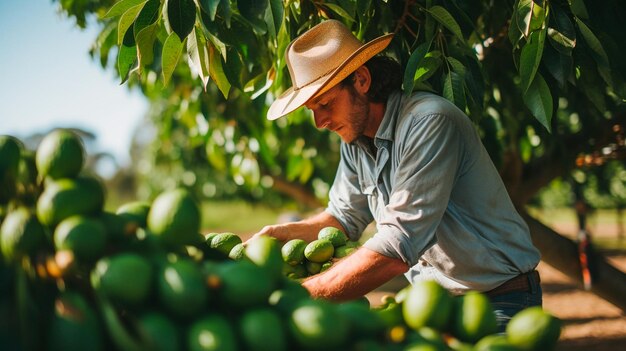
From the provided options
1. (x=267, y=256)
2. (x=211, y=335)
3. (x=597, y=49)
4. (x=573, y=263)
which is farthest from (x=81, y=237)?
(x=573, y=263)

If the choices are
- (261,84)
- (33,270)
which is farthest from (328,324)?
(261,84)

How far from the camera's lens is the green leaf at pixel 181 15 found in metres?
1.92

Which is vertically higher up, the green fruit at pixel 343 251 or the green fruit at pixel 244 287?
the green fruit at pixel 244 287

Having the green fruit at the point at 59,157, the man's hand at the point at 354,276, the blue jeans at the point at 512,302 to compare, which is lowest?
the blue jeans at the point at 512,302

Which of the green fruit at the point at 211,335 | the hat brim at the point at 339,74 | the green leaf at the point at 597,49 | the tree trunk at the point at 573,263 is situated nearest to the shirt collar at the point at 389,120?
the hat brim at the point at 339,74

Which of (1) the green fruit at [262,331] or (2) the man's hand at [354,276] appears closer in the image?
(1) the green fruit at [262,331]

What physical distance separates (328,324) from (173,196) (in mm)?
501

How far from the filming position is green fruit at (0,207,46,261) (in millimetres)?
1240

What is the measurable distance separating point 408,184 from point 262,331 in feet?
3.57

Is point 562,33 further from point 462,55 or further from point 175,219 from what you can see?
point 175,219

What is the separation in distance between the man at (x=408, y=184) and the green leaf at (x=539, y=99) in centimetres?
25

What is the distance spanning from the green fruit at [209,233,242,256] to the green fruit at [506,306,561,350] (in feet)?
3.76

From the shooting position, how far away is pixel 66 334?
3.72 feet

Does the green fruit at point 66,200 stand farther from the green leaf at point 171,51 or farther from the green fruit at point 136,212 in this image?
the green leaf at point 171,51
